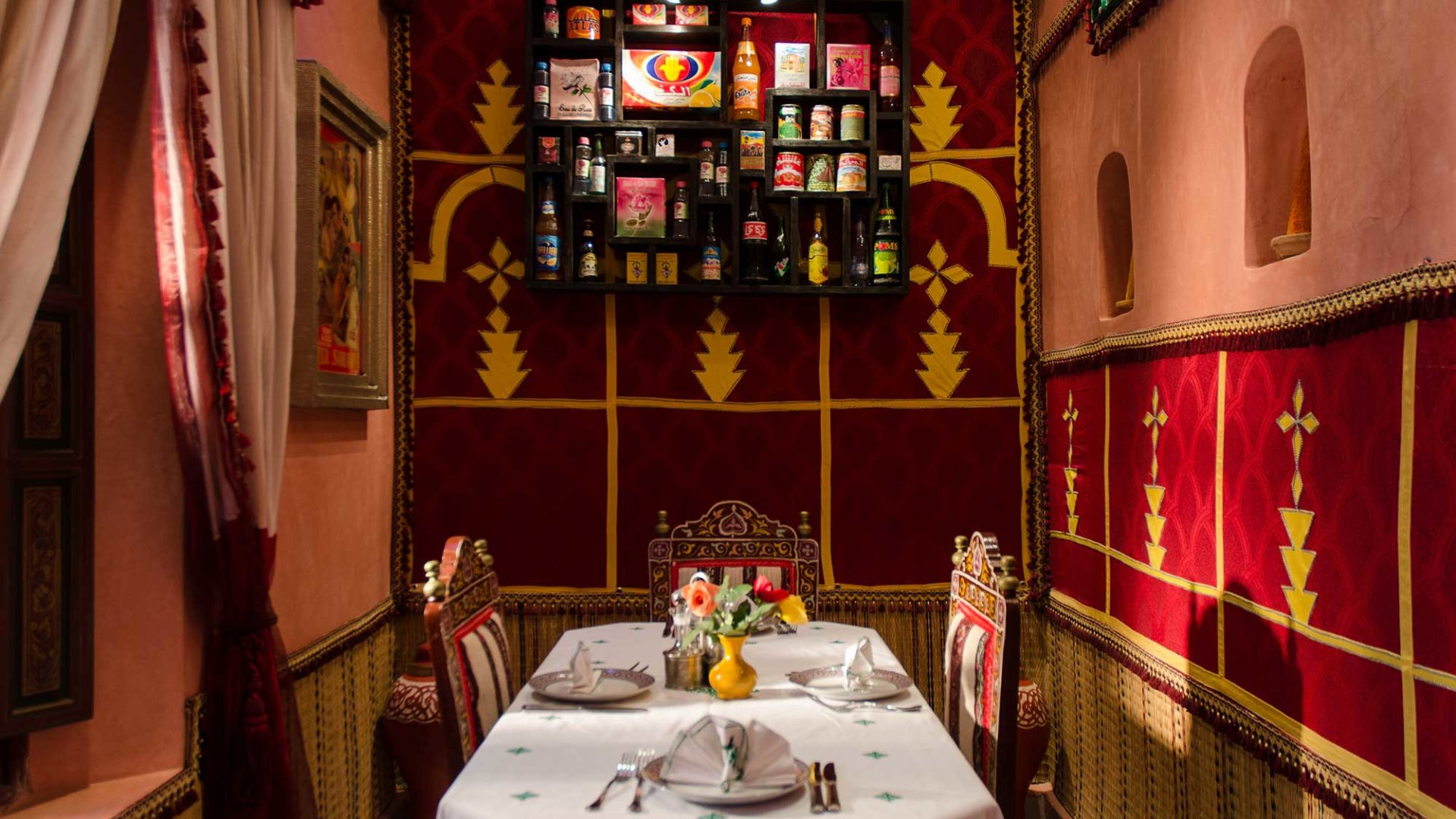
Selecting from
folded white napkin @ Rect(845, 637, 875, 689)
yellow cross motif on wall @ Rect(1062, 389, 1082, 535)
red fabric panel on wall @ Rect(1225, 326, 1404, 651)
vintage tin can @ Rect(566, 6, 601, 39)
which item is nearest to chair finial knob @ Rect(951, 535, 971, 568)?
folded white napkin @ Rect(845, 637, 875, 689)

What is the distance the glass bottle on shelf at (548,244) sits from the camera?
136 inches

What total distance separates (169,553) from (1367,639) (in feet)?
7.31

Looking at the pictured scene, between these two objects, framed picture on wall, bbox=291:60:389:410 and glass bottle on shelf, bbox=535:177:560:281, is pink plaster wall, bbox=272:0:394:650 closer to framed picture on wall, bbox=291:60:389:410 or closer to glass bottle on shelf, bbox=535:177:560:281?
framed picture on wall, bbox=291:60:389:410

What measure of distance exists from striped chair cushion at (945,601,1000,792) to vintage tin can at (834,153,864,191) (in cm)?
160

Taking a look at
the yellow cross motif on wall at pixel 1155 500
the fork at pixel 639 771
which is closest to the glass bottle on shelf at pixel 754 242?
the yellow cross motif on wall at pixel 1155 500

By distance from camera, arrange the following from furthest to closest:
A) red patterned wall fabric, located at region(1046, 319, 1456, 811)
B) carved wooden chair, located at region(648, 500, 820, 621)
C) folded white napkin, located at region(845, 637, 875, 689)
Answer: carved wooden chair, located at region(648, 500, 820, 621)
folded white napkin, located at region(845, 637, 875, 689)
red patterned wall fabric, located at region(1046, 319, 1456, 811)

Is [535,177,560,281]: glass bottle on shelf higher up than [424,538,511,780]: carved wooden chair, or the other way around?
[535,177,560,281]: glass bottle on shelf

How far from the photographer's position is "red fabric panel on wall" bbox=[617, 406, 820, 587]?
360cm

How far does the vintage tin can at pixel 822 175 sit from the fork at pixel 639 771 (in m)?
2.30

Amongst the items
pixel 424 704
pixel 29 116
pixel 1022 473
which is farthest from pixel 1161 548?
pixel 29 116

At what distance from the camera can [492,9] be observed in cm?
360

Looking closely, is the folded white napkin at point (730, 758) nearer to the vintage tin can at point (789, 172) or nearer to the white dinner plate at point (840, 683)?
the white dinner plate at point (840, 683)

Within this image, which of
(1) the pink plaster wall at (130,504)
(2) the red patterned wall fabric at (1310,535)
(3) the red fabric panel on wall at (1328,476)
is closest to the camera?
(2) the red patterned wall fabric at (1310,535)

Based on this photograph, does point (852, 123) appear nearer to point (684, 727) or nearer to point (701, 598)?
point (701, 598)
